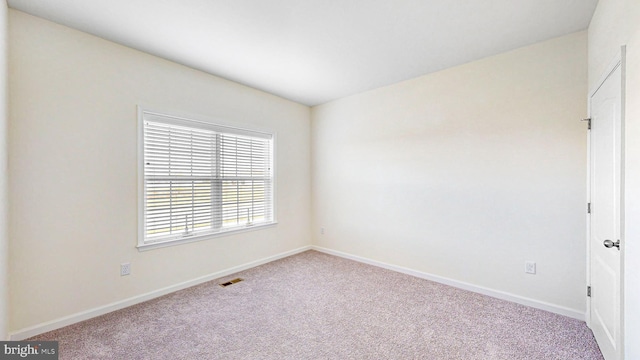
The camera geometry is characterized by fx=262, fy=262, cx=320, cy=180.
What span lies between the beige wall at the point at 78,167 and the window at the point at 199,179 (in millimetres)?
148

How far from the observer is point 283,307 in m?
2.62

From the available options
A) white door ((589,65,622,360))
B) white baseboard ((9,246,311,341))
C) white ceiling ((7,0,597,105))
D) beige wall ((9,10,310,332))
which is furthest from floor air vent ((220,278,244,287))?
white door ((589,65,622,360))

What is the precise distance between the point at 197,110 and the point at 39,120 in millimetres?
1355

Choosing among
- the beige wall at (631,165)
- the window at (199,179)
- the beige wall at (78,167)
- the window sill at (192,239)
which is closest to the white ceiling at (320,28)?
the beige wall at (78,167)

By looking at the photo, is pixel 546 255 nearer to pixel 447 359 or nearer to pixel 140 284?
pixel 447 359

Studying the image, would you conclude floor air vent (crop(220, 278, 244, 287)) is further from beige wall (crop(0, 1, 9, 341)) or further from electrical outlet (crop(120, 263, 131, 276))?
beige wall (crop(0, 1, 9, 341))

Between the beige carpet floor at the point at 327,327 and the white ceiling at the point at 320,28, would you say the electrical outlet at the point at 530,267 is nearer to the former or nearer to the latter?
the beige carpet floor at the point at 327,327

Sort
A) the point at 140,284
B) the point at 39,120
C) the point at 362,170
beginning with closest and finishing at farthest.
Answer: the point at 39,120 → the point at 140,284 → the point at 362,170

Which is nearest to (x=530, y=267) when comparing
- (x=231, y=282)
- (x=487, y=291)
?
(x=487, y=291)

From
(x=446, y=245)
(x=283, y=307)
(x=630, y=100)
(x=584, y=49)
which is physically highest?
(x=584, y=49)

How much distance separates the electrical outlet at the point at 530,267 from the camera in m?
2.60

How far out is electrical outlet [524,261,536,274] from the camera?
2.60 metres

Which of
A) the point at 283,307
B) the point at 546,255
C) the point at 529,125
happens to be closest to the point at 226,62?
the point at 283,307

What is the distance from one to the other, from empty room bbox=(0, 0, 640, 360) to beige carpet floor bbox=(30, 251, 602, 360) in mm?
19
